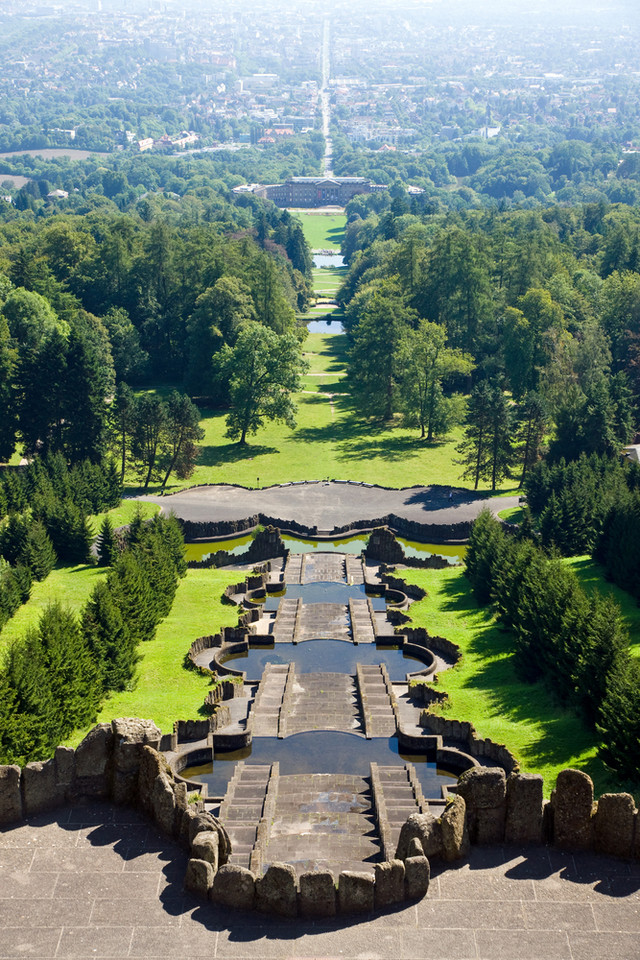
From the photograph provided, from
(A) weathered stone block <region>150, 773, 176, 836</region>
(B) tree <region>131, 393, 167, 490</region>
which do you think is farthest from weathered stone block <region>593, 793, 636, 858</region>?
(B) tree <region>131, 393, 167, 490</region>

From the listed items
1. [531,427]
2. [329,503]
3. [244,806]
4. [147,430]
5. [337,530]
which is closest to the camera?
[244,806]

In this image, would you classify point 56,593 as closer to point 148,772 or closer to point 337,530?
point 337,530

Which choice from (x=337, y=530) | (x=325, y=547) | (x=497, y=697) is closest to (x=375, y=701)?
(x=497, y=697)

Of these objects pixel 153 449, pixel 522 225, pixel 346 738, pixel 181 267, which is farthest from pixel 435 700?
pixel 522 225

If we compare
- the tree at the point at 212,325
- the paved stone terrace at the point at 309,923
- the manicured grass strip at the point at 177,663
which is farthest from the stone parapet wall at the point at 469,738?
the tree at the point at 212,325

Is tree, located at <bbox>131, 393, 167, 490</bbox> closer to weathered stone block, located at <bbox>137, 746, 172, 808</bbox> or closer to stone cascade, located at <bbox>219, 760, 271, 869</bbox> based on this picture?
stone cascade, located at <bbox>219, 760, 271, 869</bbox>

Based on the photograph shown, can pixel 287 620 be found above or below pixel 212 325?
below

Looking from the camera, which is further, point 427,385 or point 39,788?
point 427,385
